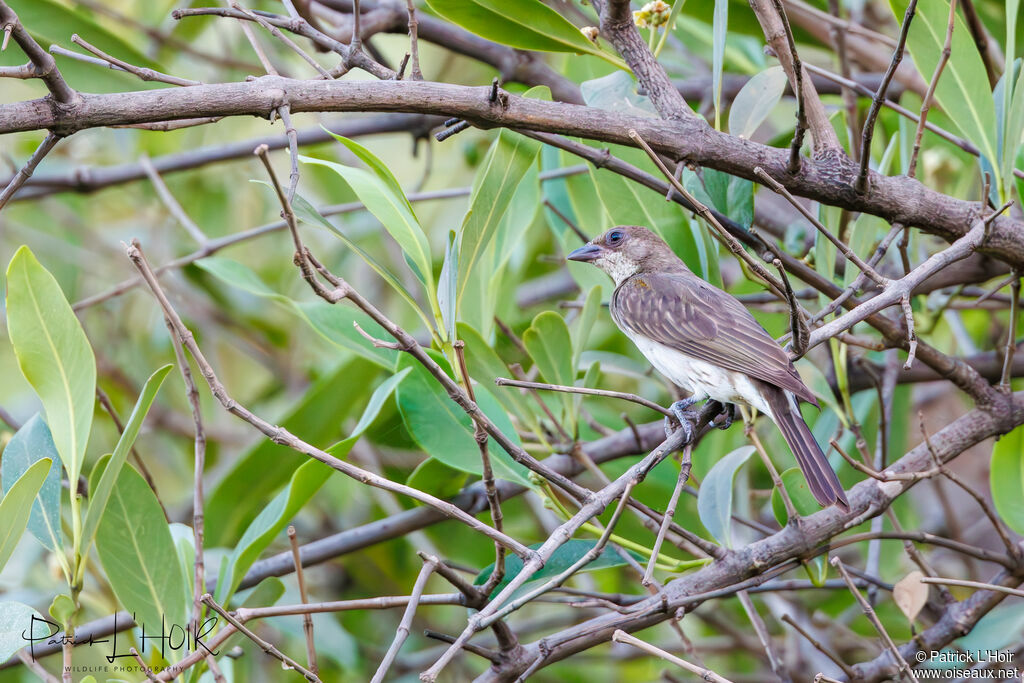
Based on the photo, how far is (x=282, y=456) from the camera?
12.5 ft

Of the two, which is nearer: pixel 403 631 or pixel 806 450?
pixel 403 631

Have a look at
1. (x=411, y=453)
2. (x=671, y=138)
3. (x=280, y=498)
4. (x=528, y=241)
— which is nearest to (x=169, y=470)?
(x=411, y=453)

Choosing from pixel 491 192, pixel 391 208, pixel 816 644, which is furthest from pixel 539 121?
pixel 816 644

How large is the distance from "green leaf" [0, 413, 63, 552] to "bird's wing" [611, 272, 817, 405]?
214 centimetres

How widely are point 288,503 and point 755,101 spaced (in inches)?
76.8

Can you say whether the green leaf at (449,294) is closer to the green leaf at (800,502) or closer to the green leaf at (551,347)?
the green leaf at (551,347)

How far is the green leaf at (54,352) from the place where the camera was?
7.91ft

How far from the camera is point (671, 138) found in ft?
8.85

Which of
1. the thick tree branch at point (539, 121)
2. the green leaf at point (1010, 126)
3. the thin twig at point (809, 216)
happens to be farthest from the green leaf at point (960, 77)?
the thin twig at point (809, 216)

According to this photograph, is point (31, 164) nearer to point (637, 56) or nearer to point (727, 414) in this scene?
point (637, 56)

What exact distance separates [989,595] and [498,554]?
5.83 feet

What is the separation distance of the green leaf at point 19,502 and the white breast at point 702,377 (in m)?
2.16

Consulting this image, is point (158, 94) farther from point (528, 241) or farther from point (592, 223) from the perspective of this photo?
point (528, 241)

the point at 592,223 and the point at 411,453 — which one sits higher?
the point at 592,223
